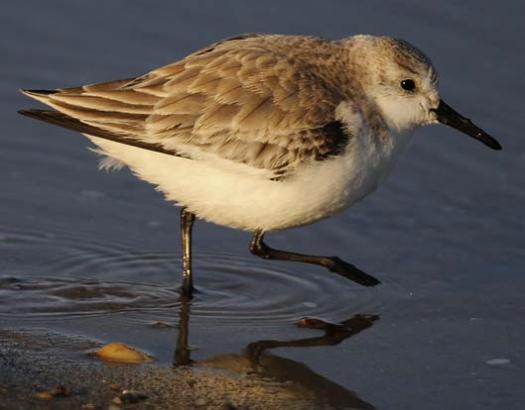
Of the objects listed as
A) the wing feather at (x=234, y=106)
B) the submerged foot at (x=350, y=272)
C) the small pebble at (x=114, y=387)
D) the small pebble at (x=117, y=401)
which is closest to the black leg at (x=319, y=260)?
the submerged foot at (x=350, y=272)

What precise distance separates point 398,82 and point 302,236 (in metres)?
1.62

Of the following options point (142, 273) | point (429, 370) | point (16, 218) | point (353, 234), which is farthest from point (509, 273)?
point (16, 218)

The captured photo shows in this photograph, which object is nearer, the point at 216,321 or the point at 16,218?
the point at 216,321

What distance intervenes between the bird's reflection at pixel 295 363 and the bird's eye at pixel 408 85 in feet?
5.03

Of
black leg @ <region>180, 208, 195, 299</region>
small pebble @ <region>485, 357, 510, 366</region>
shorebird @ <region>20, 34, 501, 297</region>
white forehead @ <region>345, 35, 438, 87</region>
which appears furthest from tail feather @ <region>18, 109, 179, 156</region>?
small pebble @ <region>485, 357, 510, 366</region>

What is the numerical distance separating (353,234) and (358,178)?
5.21 feet

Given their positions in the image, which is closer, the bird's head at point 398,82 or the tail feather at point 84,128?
the tail feather at point 84,128

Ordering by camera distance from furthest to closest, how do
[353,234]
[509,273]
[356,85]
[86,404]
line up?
[353,234] → [509,273] → [356,85] → [86,404]

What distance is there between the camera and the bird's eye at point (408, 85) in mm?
8938

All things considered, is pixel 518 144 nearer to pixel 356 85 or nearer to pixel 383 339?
pixel 356 85

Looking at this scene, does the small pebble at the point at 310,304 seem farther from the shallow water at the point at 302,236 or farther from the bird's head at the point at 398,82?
the bird's head at the point at 398,82

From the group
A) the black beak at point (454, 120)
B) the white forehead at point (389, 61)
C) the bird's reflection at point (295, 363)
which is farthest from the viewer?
the black beak at point (454, 120)

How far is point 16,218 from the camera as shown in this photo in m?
9.77

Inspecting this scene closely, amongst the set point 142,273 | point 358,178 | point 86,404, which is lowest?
point 86,404
